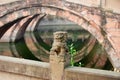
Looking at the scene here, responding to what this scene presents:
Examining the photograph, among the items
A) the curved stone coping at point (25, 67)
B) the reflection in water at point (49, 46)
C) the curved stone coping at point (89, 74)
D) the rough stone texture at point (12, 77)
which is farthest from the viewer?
the reflection in water at point (49, 46)

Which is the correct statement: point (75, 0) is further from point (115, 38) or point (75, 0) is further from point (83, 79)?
point (83, 79)

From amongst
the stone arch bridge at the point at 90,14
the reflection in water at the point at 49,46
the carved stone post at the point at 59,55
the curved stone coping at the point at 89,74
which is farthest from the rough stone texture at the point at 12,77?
the reflection in water at the point at 49,46

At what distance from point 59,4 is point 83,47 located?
17.4 ft

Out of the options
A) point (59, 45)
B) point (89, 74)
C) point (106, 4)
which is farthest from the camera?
point (106, 4)

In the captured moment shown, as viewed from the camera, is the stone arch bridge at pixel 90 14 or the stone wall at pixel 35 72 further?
the stone arch bridge at pixel 90 14

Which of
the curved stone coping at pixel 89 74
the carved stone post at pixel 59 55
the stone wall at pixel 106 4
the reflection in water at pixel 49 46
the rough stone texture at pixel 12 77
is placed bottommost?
the reflection in water at pixel 49 46

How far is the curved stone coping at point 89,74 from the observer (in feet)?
10.4

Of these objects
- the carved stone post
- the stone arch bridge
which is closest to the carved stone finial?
the carved stone post

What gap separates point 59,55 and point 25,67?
493 mm

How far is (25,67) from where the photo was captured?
3.62m

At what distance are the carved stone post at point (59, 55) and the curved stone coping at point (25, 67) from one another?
0.13 m

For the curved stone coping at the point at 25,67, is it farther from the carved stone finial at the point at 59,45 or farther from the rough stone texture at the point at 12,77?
the carved stone finial at the point at 59,45

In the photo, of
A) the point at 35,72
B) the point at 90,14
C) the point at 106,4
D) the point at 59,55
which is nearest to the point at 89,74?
the point at 59,55

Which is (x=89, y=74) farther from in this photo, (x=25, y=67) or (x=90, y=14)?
(x=90, y=14)
